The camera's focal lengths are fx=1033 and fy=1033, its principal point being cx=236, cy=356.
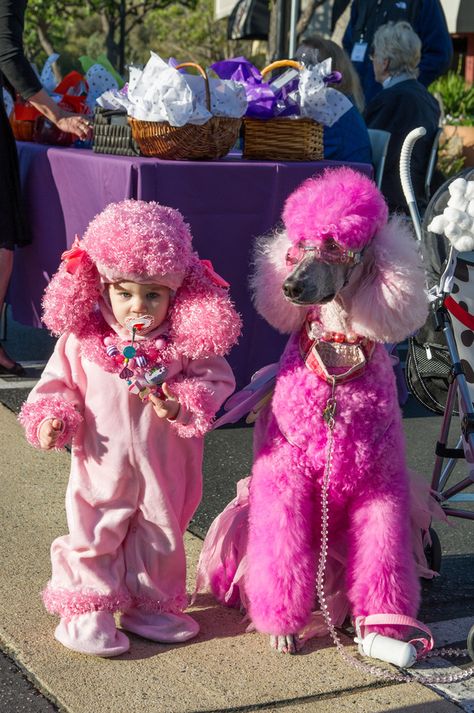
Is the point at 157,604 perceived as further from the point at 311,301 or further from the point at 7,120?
the point at 7,120

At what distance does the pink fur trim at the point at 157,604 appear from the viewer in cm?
301

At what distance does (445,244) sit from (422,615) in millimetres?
1350

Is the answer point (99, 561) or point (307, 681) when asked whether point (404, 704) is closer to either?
point (307, 681)

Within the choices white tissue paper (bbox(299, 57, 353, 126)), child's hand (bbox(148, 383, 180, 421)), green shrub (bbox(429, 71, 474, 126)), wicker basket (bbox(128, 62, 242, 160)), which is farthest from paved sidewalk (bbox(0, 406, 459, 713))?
green shrub (bbox(429, 71, 474, 126))

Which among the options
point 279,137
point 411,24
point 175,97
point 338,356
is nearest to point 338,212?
point 338,356

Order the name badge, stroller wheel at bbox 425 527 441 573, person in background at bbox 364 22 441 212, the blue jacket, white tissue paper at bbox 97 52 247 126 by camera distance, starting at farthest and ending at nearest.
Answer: the name badge → person in background at bbox 364 22 441 212 → the blue jacket → white tissue paper at bbox 97 52 247 126 → stroller wheel at bbox 425 527 441 573

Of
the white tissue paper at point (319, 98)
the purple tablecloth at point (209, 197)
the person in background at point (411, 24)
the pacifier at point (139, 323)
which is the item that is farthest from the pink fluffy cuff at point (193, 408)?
the person in background at point (411, 24)

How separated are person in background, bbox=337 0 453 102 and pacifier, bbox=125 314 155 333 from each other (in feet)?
19.4

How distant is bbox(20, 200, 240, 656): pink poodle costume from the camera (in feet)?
9.44

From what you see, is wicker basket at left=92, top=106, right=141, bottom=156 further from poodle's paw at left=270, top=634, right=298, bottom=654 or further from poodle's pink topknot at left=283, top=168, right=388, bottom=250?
poodle's paw at left=270, top=634, right=298, bottom=654

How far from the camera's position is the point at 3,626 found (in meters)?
3.05

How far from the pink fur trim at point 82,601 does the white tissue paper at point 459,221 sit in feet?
4.91

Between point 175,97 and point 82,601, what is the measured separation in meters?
2.29

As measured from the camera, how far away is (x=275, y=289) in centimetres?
295
